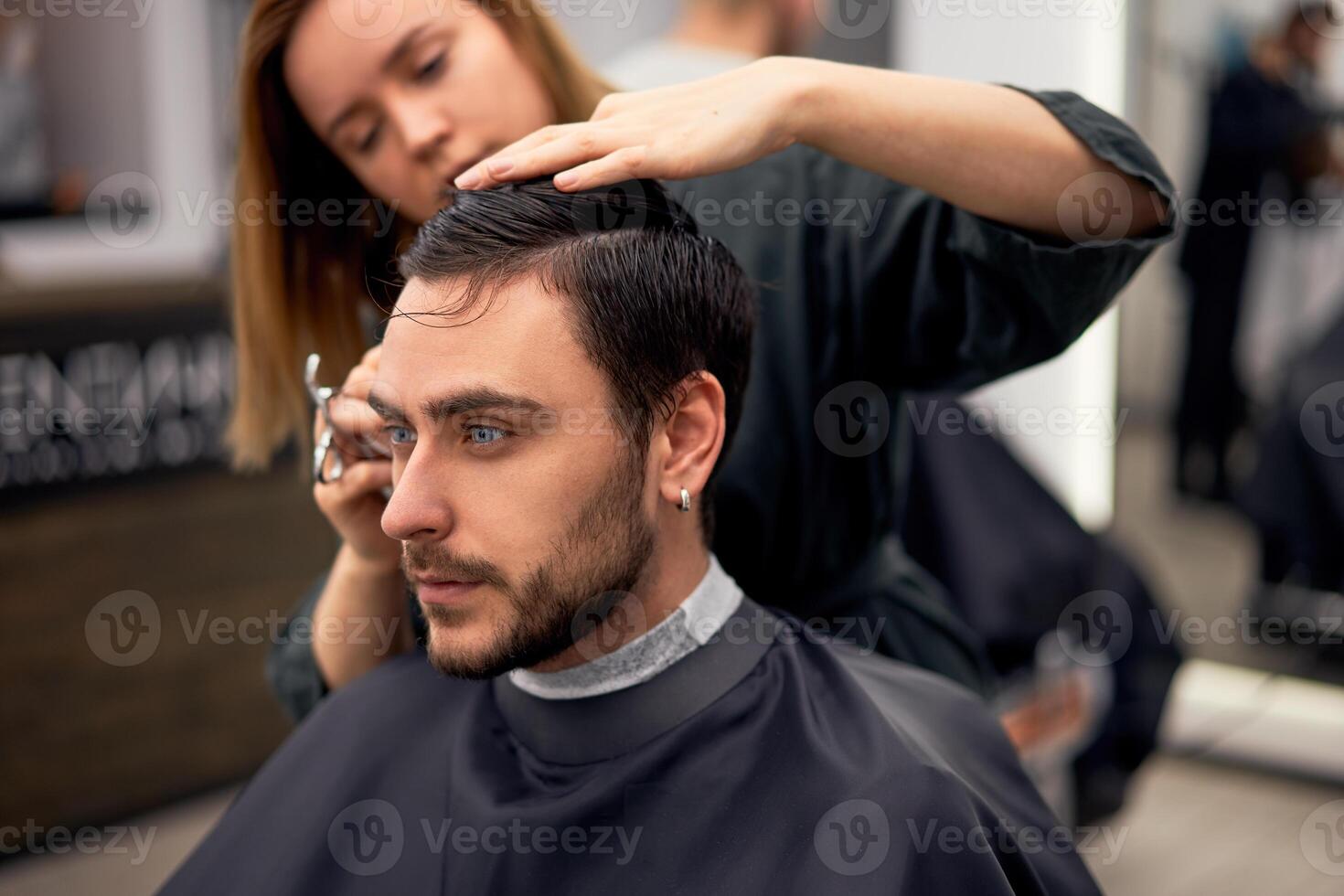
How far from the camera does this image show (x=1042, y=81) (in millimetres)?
3266

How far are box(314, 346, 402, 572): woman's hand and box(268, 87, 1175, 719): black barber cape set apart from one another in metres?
0.21

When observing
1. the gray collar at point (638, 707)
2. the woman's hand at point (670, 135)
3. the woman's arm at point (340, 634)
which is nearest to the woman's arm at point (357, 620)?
the woman's arm at point (340, 634)

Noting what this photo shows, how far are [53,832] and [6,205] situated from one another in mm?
1555

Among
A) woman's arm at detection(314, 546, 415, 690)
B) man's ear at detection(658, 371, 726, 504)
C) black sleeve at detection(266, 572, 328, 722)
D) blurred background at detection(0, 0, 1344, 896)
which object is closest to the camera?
man's ear at detection(658, 371, 726, 504)

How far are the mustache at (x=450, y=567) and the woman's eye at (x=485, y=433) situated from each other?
0.32 ft

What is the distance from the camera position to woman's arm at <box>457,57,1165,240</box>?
1.07m

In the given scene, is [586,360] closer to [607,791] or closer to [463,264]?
[463,264]

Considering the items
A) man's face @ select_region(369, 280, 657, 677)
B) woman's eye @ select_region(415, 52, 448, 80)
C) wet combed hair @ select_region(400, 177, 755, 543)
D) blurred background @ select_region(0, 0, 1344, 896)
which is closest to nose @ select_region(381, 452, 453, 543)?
man's face @ select_region(369, 280, 657, 677)

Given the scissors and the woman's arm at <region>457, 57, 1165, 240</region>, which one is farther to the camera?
the scissors

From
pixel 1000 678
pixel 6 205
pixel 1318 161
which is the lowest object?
pixel 1000 678

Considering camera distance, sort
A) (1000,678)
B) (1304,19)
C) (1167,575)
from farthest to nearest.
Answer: (1167,575), (1304,19), (1000,678)

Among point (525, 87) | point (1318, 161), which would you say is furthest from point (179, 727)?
point (1318, 161)

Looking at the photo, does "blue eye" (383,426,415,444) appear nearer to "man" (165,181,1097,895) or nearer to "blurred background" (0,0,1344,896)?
"man" (165,181,1097,895)

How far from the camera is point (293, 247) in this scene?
1.56 m
